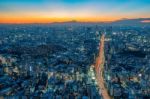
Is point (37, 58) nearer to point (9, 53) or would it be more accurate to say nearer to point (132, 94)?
point (9, 53)

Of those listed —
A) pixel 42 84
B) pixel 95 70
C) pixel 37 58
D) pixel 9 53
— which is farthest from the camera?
pixel 9 53

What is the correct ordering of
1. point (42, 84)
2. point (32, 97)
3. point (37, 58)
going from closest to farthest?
point (32, 97), point (42, 84), point (37, 58)

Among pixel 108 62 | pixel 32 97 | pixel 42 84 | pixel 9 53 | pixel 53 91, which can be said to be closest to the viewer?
pixel 32 97

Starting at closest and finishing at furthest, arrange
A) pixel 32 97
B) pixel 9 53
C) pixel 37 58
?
1. pixel 32 97
2. pixel 37 58
3. pixel 9 53

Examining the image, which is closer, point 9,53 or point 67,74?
point 67,74

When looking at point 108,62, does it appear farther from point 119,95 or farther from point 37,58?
point 119,95

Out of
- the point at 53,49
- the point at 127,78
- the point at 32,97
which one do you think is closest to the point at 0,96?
the point at 32,97

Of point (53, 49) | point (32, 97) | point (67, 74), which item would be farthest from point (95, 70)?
point (53, 49)

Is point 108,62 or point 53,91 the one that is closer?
point 53,91
